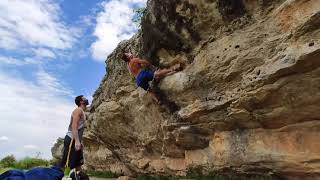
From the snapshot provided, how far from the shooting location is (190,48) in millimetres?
11414

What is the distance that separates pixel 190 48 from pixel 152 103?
2642 mm

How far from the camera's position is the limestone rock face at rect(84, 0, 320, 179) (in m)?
8.38

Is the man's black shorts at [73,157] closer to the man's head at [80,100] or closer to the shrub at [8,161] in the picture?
the man's head at [80,100]

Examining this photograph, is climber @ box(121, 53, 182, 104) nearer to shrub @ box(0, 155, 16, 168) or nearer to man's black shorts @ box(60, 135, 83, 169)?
man's black shorts @ box(60, 135, 83, 169)

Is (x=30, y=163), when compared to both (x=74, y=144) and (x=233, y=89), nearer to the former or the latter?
(x=74, y=144)

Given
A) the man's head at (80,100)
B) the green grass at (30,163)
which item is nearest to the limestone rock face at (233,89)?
the man's head at (80,100)

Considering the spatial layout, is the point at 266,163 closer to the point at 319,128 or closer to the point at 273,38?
the point at 319,128

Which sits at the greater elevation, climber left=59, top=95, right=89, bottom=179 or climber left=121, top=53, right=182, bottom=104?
climber left=121, top=53, right=182, bottom=104

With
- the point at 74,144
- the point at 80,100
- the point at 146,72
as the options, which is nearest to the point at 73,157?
the point at 74,144

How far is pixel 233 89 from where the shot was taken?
9797 millimetres

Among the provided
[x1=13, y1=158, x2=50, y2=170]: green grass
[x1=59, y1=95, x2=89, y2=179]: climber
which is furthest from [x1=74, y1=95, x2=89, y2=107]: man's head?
[x1=13, y1=158, x2=50, y2=170]: green grass

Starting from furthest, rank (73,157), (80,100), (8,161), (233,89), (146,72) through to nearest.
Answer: (8,161) < (146,72) < (80,100) < (73,157) < (233,89)

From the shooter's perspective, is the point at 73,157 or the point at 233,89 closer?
the point at 233,89

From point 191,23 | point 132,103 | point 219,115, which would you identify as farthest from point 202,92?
point 132,103
